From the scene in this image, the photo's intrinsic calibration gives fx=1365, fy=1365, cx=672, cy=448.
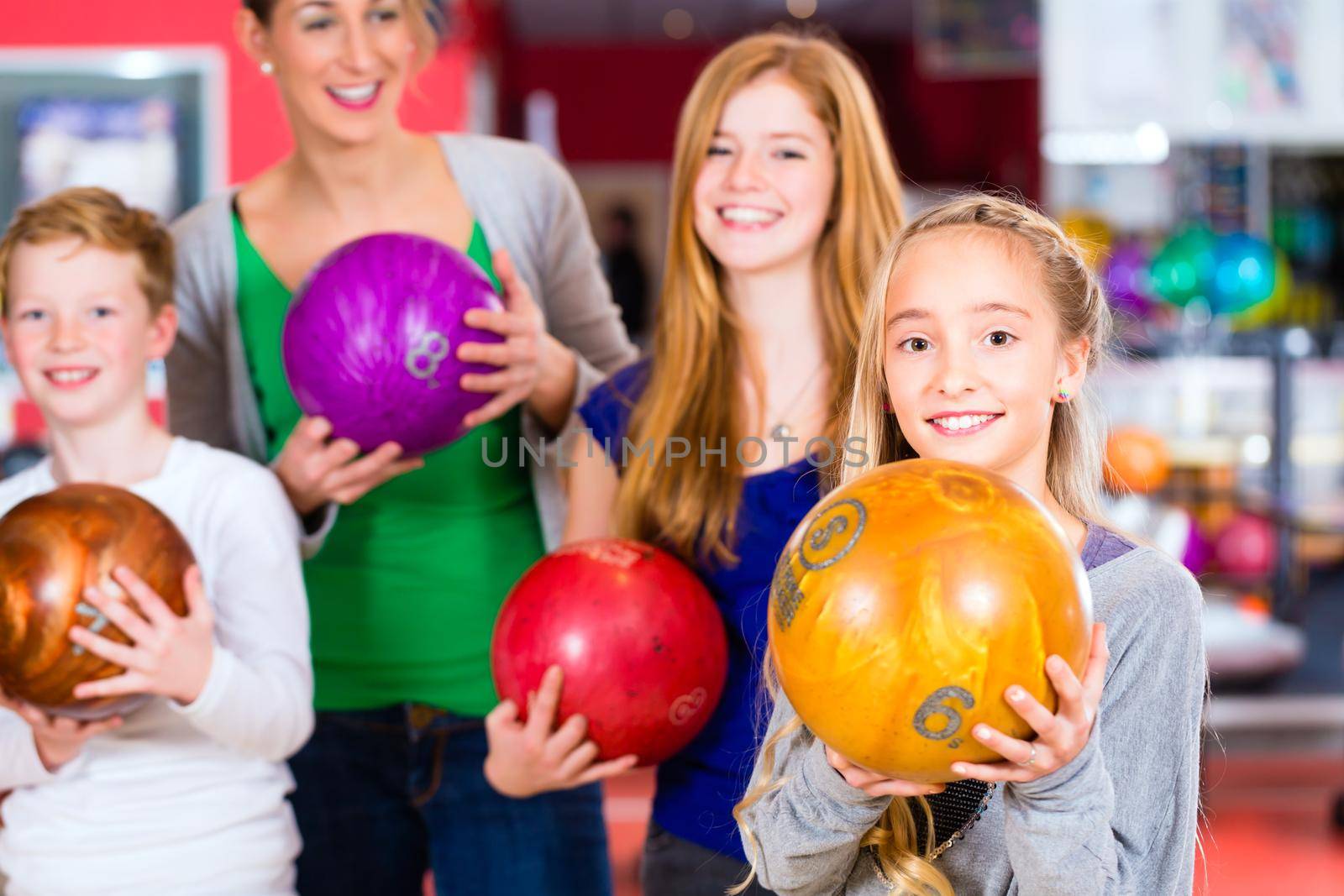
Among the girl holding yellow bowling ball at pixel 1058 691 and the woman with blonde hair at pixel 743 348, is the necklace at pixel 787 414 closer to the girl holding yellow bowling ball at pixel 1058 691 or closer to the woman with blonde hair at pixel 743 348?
the woman with blonde hair at pixel 743 348

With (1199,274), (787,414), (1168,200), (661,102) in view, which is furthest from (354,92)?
(661,102)

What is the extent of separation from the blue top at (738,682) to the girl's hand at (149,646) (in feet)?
2.02

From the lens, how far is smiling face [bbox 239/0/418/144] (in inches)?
76.2

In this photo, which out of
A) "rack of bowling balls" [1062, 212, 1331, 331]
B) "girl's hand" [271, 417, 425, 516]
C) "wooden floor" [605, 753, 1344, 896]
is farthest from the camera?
"rack of bowling balls" [1062, 212, 1331, 331]

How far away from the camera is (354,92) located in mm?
1962

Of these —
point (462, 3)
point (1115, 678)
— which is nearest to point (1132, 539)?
point (1115, 678)

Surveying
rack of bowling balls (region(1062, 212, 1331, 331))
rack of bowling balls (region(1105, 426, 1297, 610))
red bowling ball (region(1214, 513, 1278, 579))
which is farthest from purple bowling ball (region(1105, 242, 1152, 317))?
red bowling ball (region(1214, 513, 1278, 579))

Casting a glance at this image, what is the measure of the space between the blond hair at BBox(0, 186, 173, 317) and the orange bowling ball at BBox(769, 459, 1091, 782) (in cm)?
112

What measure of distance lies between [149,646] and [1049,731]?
1014 mm

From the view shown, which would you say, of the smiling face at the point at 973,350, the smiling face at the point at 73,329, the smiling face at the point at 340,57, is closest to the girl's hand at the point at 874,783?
the smiling face at the point at 973,350

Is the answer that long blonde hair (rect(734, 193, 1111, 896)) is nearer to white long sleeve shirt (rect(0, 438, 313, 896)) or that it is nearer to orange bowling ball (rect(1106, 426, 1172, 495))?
white long sleeve shirt (rect(0, 438, 313, 896))

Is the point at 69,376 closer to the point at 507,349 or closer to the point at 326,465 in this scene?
the point at 326,465

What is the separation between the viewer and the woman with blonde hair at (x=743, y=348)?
177 cm

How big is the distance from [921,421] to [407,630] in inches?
36.2
